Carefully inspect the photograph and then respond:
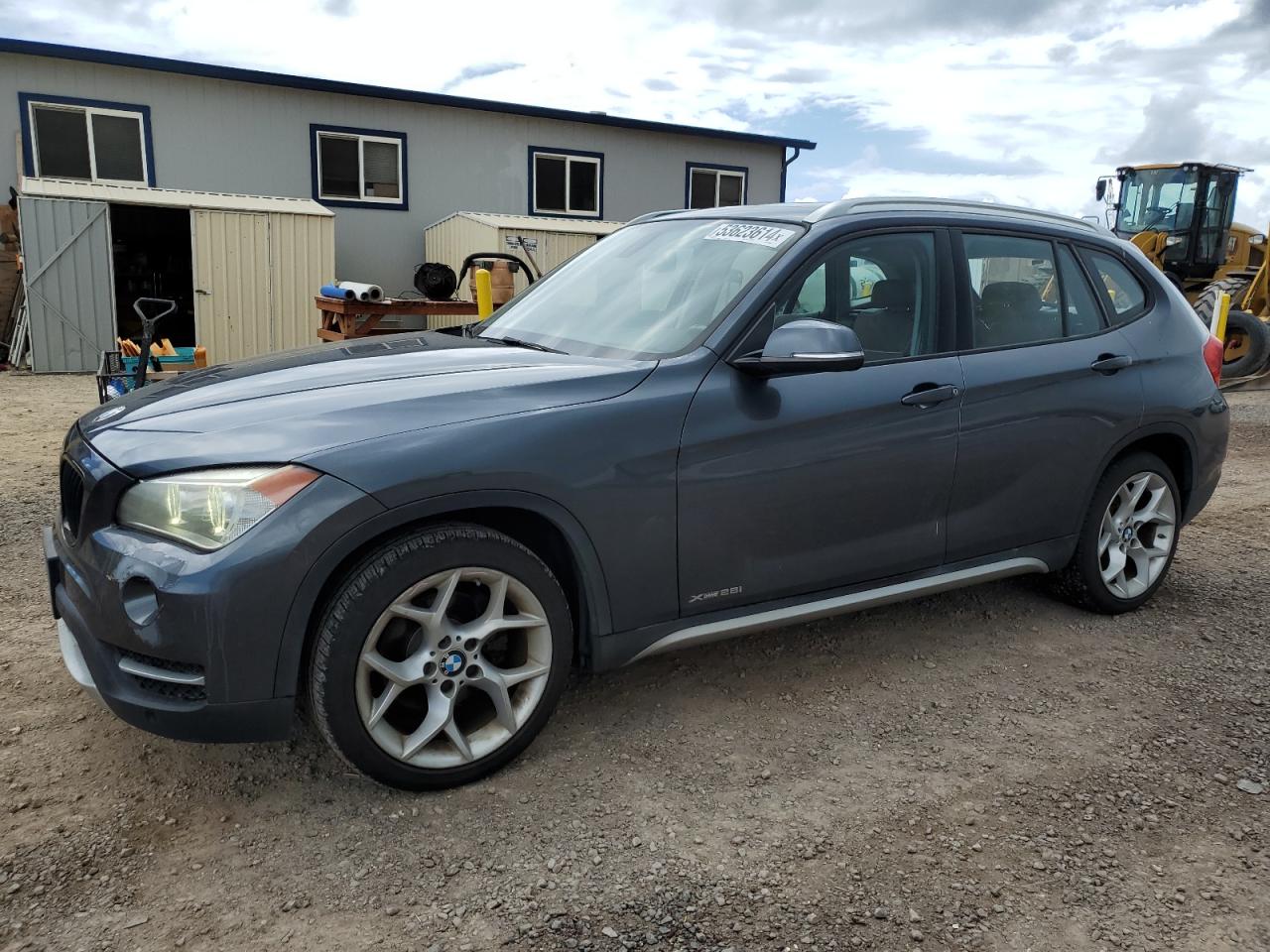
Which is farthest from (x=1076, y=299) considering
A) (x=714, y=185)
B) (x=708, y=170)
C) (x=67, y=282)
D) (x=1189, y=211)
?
(x=714, y=185)

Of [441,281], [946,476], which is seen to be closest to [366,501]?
[946,476]

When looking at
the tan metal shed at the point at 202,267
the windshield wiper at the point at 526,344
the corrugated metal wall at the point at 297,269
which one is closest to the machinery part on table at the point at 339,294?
the corrugated metal wall at the point at 297,269

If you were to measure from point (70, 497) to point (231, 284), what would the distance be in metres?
12.7

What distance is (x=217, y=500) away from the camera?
2.49 m

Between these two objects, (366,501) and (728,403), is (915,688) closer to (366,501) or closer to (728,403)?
(728,403)

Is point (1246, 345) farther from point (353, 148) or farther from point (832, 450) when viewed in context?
point (353, 148)

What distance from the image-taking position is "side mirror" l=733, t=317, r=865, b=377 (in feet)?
9.69

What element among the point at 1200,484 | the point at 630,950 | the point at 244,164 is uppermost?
the point at 244,164

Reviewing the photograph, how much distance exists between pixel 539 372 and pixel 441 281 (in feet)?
37.7

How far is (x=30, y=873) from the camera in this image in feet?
8.08

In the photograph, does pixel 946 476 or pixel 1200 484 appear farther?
pixel 1200 484

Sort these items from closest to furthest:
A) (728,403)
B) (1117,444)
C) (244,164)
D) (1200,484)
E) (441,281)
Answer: (728,403) → (1117,444) → (1200,484) → (441,281) → (244,164)

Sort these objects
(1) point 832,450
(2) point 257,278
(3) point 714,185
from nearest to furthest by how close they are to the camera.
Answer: (1) point 832,450
(2) point 257,278
(3) point 714,185

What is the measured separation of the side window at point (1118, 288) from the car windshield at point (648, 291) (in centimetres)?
158
